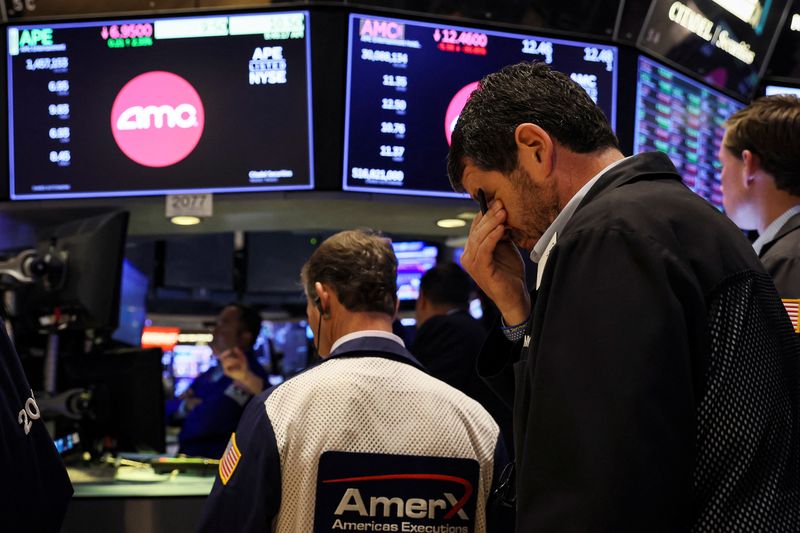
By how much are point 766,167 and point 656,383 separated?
1.55m

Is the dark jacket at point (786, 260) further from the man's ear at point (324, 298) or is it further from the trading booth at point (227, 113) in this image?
the trading booth at point (227, 113)

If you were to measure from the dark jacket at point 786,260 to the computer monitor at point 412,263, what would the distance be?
2753mm

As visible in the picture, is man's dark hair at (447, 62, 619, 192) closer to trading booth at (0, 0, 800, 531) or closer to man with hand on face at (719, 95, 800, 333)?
man with hand on face at (719, 95, 800, 333)

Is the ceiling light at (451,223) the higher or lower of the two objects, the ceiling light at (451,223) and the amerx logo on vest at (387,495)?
the higher

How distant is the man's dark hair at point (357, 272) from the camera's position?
92.7 inches

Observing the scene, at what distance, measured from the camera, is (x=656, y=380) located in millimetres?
1007

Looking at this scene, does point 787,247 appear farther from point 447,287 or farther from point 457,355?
point 447,287

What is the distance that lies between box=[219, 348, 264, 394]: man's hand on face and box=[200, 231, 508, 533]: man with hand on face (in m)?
1.71

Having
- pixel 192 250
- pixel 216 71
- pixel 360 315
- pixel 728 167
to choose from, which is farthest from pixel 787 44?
pixel 192 250

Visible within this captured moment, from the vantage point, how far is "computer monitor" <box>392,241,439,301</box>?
4.93 meters

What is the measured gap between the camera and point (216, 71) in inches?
139

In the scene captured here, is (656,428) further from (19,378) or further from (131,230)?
(131,230)

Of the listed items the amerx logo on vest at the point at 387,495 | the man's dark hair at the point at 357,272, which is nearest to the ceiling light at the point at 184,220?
the man's dark hair at the point at 357,272

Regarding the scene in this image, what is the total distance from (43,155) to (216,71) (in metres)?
0.78
